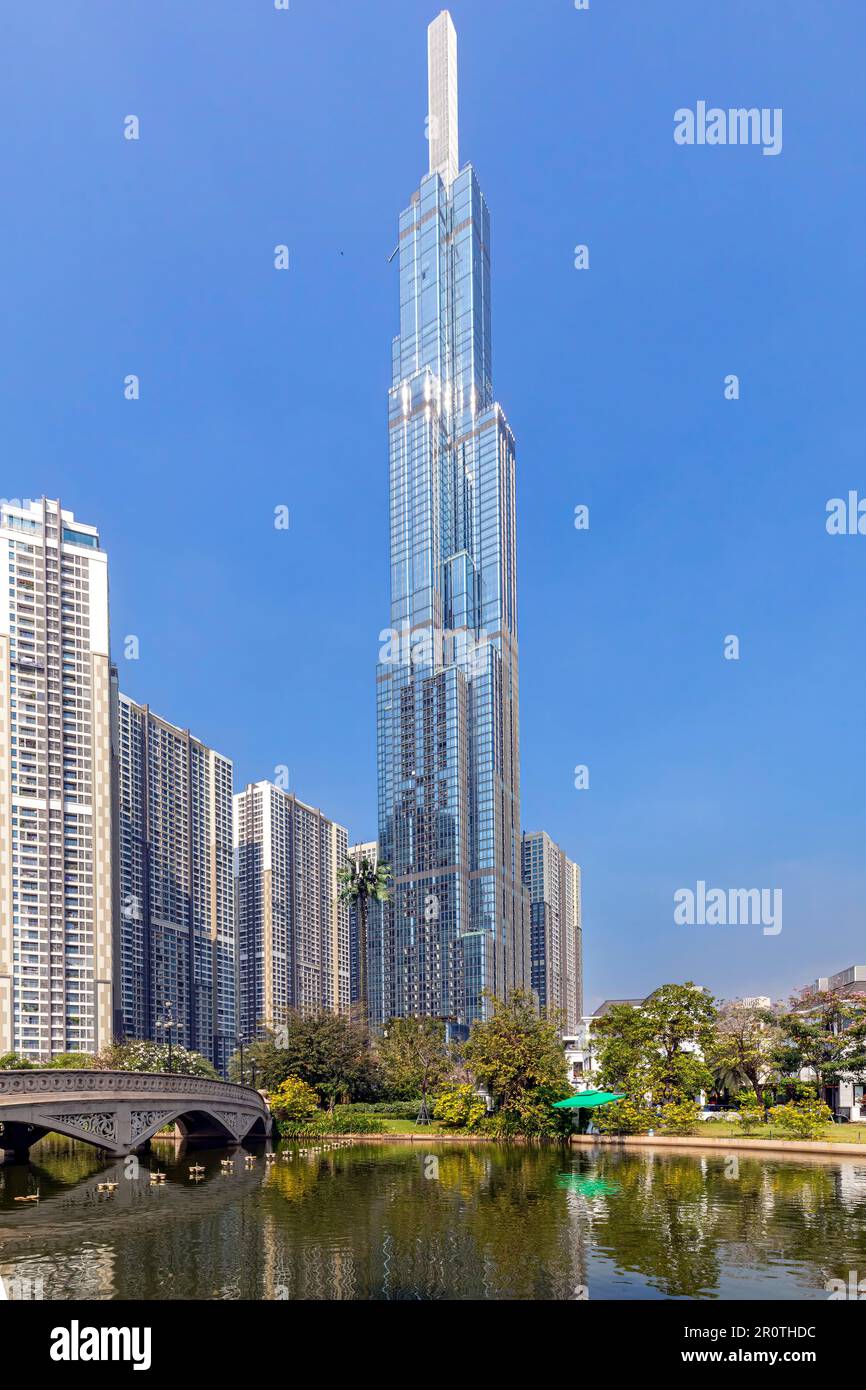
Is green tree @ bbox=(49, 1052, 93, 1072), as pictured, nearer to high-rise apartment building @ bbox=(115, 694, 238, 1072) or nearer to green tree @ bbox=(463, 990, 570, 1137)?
high-rise apartment building @ bbox=(115, 694, 238, 1072)

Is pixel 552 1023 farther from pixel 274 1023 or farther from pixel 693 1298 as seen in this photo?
pixel 693 1298

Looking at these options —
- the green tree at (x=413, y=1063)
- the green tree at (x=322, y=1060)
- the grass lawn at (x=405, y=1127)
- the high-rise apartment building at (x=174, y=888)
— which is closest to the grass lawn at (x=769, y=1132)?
the grass lawn at (x=405, y=1127)

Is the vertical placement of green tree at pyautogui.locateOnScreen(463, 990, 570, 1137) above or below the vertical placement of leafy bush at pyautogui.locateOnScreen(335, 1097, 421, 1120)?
above

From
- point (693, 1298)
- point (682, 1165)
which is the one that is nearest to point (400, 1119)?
point (682, 1165)

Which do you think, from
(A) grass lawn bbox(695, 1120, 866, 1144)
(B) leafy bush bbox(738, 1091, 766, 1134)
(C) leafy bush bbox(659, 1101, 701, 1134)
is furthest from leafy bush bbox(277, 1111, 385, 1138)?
(B) leafy bush bbox(738, 1091, 766, 1134)

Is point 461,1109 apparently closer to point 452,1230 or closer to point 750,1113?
point 750,1113

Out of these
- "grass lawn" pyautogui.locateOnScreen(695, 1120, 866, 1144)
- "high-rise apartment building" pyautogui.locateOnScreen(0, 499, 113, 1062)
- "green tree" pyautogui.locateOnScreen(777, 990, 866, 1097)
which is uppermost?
"high-rise apartment building" pyautogui.locateOnScreen(0, 499, 113, 1062)

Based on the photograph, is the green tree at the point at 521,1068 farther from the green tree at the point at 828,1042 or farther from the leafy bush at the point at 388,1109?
the green tree at the point at 828,1042
